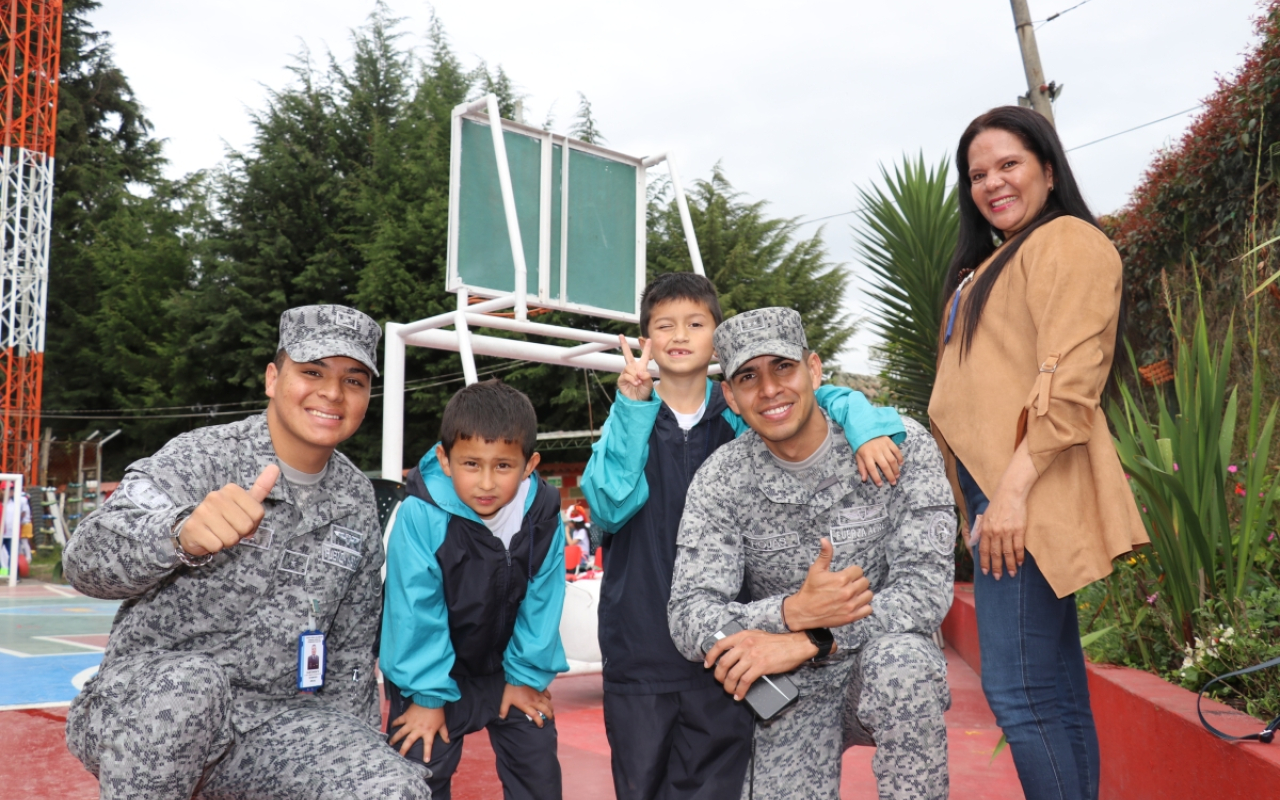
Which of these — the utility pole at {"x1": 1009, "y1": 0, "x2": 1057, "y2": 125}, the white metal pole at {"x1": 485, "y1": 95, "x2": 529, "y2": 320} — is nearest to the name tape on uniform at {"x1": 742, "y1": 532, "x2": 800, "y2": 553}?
the white metal pole at {"x1": 485, "y1": 95, "x2": 529, "y2": 320}

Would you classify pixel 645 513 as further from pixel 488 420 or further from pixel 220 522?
pixel 220 522

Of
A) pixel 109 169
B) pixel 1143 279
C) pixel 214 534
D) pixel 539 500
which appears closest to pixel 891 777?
A: pixel 539 500

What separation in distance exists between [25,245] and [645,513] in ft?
75.6

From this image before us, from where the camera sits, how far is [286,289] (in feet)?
71.1

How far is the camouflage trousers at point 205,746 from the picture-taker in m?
1.88

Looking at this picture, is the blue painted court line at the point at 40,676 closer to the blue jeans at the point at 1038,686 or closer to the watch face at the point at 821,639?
the watch face at the point at 821,639

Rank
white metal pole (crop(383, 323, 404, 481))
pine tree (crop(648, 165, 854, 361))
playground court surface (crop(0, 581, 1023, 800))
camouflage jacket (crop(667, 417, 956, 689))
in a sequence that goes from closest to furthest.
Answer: camouflage jacket (crop(667, 417, 956, 689)), playground court surface (crop(0, 581, 1023, 800)), white metal pole (crop(383, 323, 404, 481)), pine tree (crop(648, 165, 854, 361))

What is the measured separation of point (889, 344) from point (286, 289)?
17.5 m

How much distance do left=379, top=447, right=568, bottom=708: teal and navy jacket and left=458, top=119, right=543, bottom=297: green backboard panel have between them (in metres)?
3.76

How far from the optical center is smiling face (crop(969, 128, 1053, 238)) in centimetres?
245

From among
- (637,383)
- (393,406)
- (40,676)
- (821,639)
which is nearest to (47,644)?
(40,676)

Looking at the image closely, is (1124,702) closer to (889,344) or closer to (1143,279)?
(889,344)

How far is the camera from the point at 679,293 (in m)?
2.93

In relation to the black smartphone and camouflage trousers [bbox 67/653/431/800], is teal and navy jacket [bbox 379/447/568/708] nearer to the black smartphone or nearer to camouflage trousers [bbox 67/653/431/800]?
camouflage trousers [bbox 67/653/431/800]
